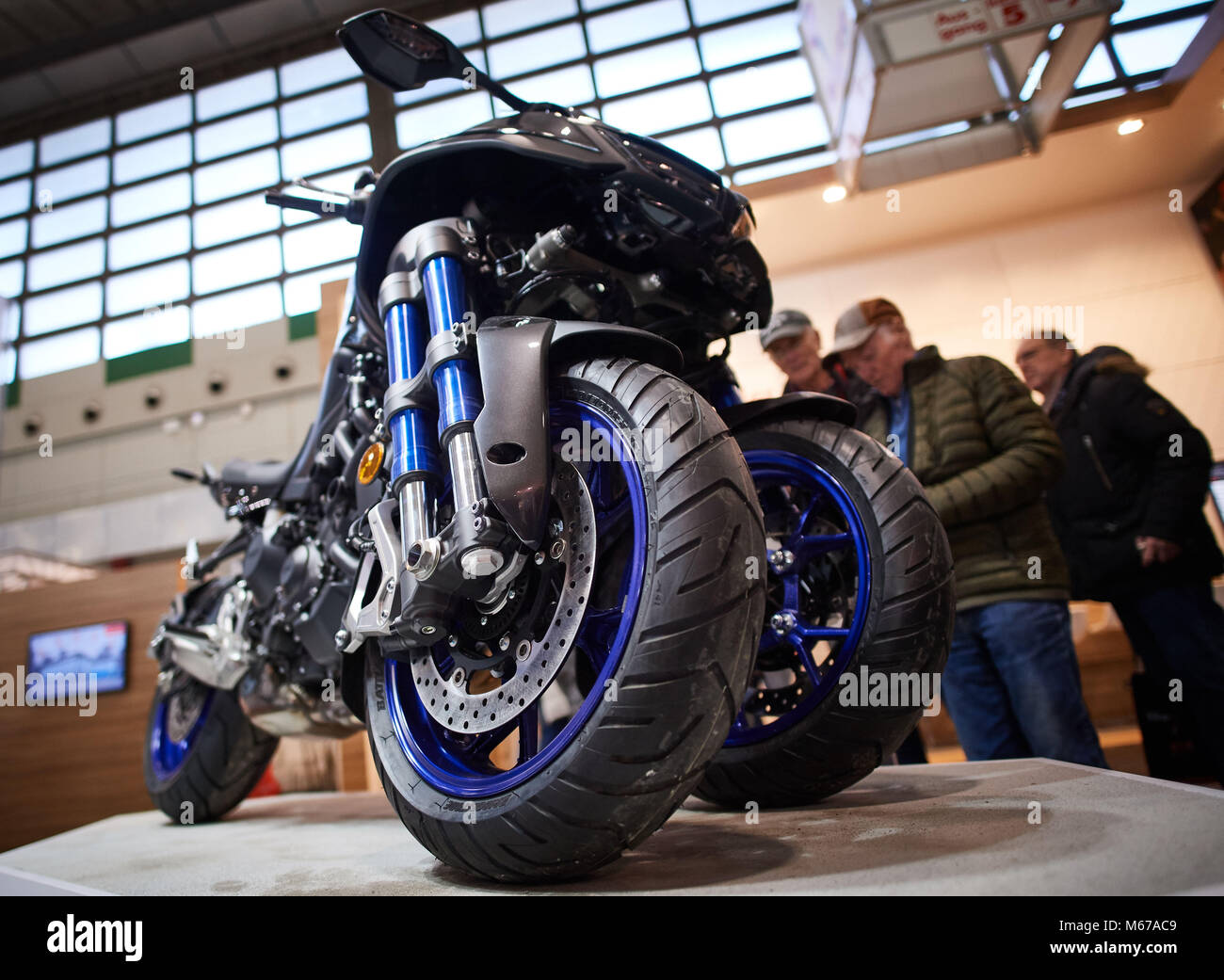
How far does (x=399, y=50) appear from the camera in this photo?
1.52 m

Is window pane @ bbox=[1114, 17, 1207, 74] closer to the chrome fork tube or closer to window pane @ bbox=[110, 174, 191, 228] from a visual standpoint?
the chrome fork tube

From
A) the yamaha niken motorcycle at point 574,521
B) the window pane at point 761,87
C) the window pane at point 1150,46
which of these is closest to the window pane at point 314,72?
the window pane at point 761,87

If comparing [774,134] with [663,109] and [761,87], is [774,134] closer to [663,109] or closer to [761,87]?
[761,87]

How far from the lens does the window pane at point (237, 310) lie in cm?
1180

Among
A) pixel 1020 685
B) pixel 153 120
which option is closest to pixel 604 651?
pixel 1020 685

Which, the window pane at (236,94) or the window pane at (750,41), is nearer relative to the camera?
the window pane at (750,41)

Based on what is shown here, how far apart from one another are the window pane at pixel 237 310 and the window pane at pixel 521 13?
5.31 m

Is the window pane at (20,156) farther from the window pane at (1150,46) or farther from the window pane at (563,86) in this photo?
the window pane at (1150,46)

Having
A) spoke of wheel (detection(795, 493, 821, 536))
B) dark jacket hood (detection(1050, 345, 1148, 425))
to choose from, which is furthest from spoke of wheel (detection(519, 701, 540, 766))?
dark jacket hood (detection(1050, 345, 1148, 425))

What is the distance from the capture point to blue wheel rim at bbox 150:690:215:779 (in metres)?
2.74

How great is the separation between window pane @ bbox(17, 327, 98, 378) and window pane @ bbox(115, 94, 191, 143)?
3515mm

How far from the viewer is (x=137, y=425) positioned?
12078mm
